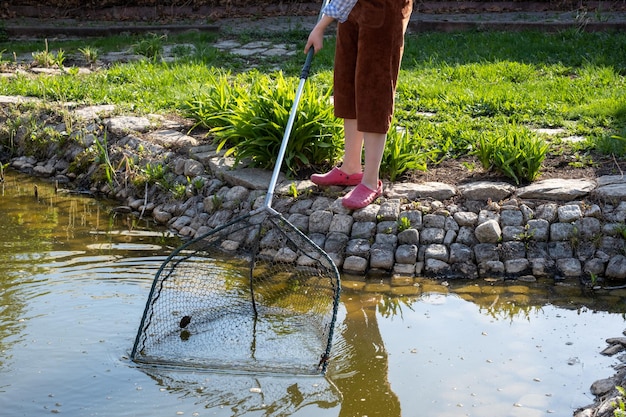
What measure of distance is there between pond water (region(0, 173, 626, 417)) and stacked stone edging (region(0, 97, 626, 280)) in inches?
7.1

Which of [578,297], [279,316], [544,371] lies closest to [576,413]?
[544,371]

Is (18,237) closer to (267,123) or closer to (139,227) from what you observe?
(139,227)

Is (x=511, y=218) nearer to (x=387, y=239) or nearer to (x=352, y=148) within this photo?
(x=387, y=239)

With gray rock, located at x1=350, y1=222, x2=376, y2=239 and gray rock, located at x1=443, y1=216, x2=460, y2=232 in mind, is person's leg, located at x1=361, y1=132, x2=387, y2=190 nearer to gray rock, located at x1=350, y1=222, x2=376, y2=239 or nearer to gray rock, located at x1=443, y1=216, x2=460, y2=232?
gray rock, located at x1=350, y1=222, x2=376, y2=239

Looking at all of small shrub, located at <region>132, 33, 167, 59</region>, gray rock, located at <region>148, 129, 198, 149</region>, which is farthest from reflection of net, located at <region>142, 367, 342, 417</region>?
small shrub, located at <region>132, 33, 167, 59</region>

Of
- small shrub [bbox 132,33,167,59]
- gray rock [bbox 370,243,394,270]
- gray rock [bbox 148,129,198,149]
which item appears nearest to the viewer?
gray rock [bbox 370,243,394,270]

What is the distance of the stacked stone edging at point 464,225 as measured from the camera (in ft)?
17.4

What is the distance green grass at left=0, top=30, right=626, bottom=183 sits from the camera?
625 centimetres

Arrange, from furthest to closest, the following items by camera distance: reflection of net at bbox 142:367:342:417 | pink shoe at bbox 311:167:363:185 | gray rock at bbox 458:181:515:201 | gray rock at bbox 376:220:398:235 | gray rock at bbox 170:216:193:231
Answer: gray rock at bbox 170:216:193:231
pink shoe at bbox 311:167:363:185
gray rock at bbox 458:181:515:201
gray rock at bbox 376:220:398:235
reflection of net at bbox 142:367:342:417

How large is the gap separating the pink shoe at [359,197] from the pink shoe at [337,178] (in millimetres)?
188

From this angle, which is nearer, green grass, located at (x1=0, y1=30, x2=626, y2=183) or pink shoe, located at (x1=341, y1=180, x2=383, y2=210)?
pink shoe, located at (x1=341, y1=180, x2=383, y2=210)

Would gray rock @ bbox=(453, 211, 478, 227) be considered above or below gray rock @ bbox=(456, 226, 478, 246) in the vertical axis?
above

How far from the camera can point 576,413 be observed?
12.2 ft

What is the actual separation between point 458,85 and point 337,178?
2443mm
